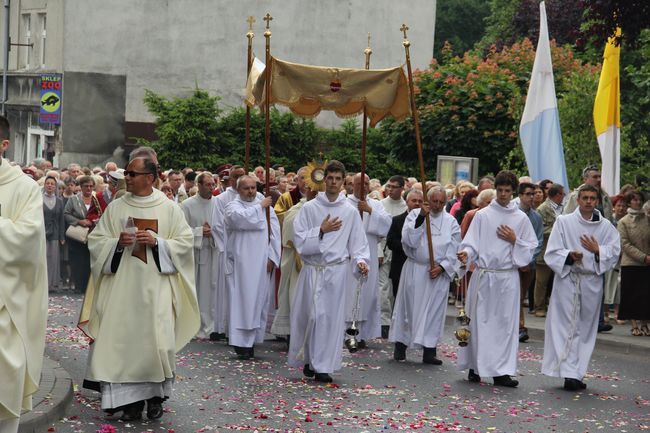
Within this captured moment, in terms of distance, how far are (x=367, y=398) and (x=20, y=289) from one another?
432 centimetres

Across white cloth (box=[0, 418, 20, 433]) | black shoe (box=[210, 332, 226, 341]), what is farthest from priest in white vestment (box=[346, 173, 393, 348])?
white cloth (box=[0, 418, 20, 433])

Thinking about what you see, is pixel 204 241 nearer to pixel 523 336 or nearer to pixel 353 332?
pixel 353 332

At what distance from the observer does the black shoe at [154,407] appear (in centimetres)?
984

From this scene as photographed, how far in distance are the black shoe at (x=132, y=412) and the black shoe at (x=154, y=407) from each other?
0.06m

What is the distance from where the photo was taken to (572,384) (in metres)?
12.3

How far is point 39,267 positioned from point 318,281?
500 centimetres

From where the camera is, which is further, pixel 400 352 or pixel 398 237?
pixel 398 237

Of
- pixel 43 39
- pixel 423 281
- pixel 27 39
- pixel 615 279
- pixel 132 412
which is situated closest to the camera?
pixel 132 412

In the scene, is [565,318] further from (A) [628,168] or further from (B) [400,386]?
(A) [628,168]

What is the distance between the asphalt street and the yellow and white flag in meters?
5.63

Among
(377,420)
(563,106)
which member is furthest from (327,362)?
(563,106)

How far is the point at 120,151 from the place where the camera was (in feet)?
137

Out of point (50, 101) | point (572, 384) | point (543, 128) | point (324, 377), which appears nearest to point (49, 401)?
point (324, 377)

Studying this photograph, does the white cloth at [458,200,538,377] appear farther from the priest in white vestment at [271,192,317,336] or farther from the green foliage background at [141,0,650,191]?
the green foliage background at [141,0,650,191]
